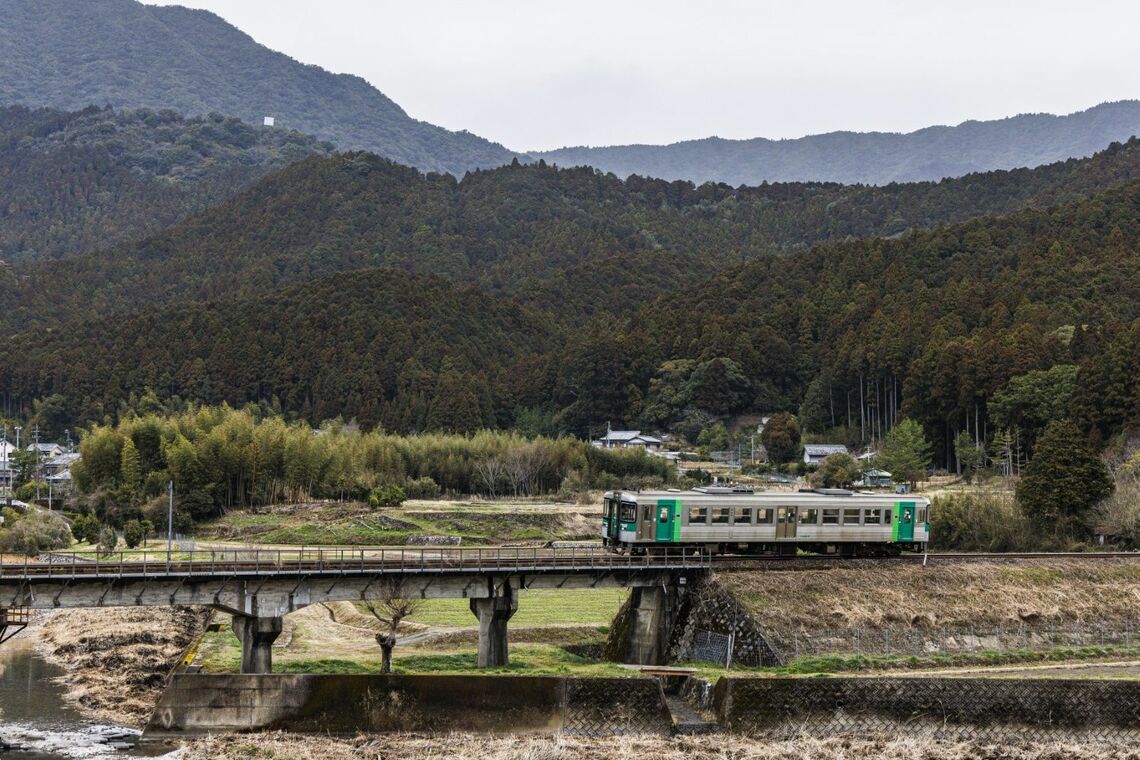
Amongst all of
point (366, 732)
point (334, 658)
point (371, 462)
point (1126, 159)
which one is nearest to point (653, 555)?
point (334, 658)

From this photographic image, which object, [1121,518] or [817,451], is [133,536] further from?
[817,451]

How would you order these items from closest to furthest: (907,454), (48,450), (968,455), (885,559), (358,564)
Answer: (358,564), (885,559), (907,454), (968,455), (48,450)

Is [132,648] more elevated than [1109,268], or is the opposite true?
[1109,268]

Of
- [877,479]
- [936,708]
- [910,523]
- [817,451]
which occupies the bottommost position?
A: [936,708]

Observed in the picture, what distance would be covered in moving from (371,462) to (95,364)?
5088 centimetres

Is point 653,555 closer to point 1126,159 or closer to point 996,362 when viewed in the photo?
point 996,362

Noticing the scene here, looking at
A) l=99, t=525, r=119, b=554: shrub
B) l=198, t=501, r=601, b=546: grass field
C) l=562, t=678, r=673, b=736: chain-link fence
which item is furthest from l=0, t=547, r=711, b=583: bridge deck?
l=198, t=501, r=601, b=546: grass field

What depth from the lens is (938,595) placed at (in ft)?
137

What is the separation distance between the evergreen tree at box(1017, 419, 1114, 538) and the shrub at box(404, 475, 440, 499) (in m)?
37.8

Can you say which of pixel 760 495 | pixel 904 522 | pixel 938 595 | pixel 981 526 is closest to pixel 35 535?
pixel 760 495

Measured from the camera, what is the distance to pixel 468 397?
109250mm

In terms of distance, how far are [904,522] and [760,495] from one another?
17.6 feet

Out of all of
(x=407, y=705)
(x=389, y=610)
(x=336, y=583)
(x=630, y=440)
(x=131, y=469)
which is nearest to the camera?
(x=407, y=705)

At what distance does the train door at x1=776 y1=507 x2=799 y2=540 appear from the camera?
4394cm
